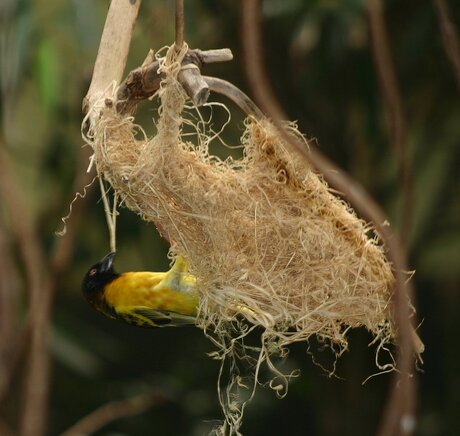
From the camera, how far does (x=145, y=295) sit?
2771 mm

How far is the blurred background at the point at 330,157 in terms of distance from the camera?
4980 mm

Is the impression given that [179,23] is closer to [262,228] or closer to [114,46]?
[114,46]

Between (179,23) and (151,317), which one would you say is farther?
(151,317)

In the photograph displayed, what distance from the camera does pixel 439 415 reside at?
573 centimetres

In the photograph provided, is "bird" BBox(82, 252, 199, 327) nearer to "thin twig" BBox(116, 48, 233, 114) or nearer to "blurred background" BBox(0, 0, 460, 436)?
"thin twig" BBox(116, 48, 233, 114)

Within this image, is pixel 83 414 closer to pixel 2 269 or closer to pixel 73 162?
pixel 73 162

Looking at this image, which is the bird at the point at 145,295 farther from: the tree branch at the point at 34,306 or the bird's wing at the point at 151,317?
the tree branch at the point at 34,306

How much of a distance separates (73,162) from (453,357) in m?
2.56

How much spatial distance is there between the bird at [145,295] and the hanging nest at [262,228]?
15.9 inches

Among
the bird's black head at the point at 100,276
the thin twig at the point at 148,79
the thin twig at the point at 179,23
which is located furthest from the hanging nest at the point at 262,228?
the bird's black head at the point at 100,276

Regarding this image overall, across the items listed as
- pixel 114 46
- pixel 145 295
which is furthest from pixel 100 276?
pixel 114 46

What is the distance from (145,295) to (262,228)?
28.3 inches

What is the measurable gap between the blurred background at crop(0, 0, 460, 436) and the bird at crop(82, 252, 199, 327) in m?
1.92

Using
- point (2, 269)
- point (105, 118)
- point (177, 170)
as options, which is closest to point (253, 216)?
point (177, 170)
